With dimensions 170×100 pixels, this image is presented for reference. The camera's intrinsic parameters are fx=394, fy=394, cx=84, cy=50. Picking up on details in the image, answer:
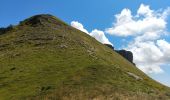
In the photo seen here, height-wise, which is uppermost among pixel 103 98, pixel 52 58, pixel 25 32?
pixel 25 32

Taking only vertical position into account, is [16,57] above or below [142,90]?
above

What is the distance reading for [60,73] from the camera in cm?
7344

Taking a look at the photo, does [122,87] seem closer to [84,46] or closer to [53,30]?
[84,46]

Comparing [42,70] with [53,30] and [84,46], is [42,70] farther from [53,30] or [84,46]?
[53,30]

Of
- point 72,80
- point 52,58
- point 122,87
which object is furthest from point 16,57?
point 122,87

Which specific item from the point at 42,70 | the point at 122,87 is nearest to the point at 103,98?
the point at 122,87

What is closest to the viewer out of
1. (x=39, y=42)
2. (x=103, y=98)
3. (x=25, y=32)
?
(x=103, y=98)

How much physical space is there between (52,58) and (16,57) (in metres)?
8.93

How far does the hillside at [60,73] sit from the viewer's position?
203ft

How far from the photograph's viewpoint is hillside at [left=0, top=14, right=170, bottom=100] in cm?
6175

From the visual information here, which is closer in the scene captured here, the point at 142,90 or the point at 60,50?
the point at 142,90

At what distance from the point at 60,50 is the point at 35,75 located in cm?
1981

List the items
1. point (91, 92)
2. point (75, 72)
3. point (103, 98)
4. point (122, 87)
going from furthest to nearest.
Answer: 1. point (75, 72)
2. point (122, 87)
3. point (91, 92)
4. point (103, 98)

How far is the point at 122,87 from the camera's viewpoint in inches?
2598
